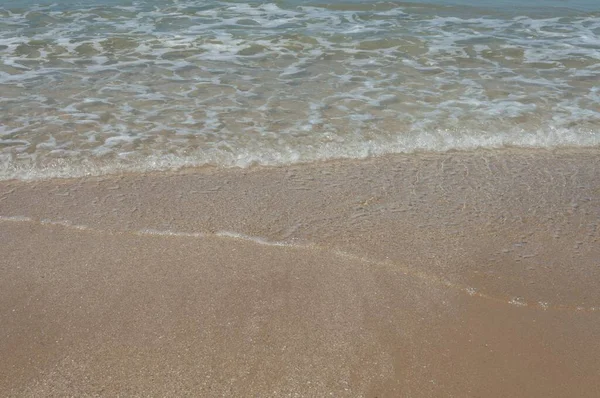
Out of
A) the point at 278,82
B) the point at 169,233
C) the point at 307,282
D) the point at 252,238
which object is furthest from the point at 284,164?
the point at 278,82

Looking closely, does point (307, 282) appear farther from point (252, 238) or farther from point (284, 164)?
point (284, 164)

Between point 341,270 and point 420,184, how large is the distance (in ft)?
4.30

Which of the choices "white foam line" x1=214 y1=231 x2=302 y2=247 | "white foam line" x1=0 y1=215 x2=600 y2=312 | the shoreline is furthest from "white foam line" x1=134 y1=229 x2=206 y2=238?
the shoreline

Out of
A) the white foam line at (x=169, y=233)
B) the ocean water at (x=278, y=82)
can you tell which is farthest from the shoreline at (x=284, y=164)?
the white foam line at (x=169, y=233)

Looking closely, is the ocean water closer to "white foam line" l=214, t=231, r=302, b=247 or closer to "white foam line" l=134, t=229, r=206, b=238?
"white foam line" l=134, t=229, r=206, b=238

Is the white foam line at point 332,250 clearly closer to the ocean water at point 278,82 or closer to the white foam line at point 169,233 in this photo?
the white foam line at point 169,233

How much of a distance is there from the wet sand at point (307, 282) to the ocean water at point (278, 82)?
0.54 m

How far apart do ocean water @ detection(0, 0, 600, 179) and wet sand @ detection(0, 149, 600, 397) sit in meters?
0.54

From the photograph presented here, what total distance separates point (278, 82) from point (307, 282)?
3785mm

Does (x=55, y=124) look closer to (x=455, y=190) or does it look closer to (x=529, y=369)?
(x=455, y=190)

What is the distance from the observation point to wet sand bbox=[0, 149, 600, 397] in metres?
2.95

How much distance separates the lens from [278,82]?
22.9 ft

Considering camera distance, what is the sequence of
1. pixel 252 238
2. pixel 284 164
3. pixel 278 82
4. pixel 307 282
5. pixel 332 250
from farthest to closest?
pixel 278 82
pixel 284 164
pixel 252 238
pixel 332 250
pixel 307 282

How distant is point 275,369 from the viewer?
297 cm
